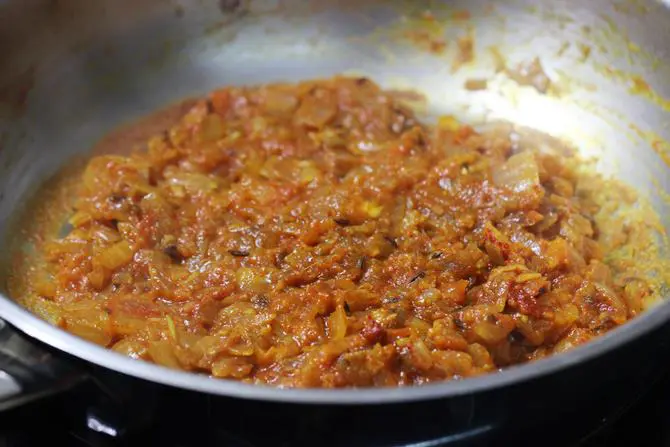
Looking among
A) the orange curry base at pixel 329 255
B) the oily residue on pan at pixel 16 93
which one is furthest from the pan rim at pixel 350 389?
the oily residue on pan at pixel 16 93

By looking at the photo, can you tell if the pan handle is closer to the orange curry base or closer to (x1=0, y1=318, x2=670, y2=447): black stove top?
(x1=0, y1=318, x2=670, y2=447): black stove top

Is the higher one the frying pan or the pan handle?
the frying pan

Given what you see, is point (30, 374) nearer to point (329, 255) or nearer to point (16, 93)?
point (329, 255)

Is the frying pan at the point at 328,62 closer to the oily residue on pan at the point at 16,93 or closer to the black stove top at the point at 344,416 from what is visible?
the oily residue on pan at the point at 16,93

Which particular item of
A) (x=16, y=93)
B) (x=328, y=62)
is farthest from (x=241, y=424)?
(x=328, y=62)

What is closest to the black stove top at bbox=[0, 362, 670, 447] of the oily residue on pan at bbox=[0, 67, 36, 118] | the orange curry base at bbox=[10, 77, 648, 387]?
the orange curry base at bbox=[10, 77, 648, 387]
